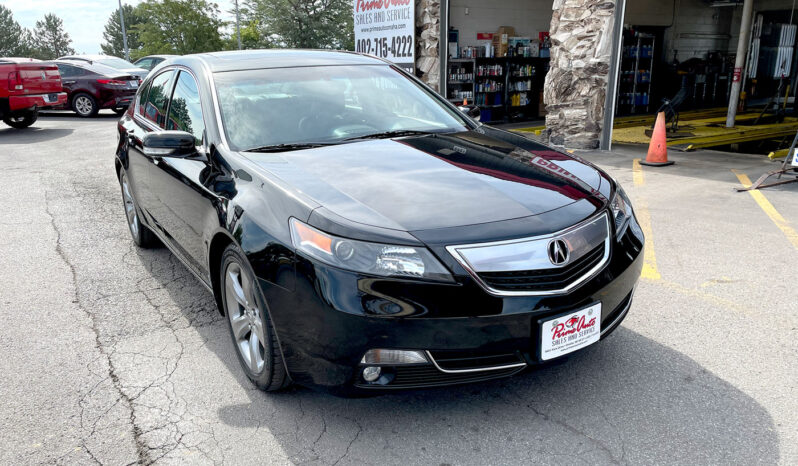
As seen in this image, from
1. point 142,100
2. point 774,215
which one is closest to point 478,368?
point 142,100

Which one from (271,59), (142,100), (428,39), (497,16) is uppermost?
(497,16)

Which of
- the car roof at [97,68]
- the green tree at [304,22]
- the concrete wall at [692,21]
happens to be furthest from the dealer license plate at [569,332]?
the green tree at [304,22]

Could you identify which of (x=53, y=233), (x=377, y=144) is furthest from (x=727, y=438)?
(x=53, y=233)

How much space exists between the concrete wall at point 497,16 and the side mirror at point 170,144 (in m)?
11.9

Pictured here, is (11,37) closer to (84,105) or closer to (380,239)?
(84,105)

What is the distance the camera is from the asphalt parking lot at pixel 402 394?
2477mm

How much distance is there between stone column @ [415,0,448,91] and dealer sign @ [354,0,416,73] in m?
0.13

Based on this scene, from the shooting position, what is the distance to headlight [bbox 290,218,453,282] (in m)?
2.25

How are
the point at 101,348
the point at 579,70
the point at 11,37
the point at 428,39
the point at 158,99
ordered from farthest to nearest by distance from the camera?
1. the point at 11,37
2. the point at 428,39
3. the point at 579,70
4. the point at 158,99
5. the point at 101,348

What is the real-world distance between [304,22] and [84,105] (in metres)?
16.8

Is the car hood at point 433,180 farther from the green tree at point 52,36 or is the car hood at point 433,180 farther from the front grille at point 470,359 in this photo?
the green tree at point 52,36

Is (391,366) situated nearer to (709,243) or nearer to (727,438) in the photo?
(727,438)

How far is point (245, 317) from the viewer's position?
2.94 m

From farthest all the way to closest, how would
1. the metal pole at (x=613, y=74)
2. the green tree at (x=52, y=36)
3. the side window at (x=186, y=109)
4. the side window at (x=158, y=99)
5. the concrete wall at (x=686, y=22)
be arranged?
the green tree at (x=52, y=36) → the concrete wall at (x=686, y=22) → the metal pole at (x=613, y=74) → the side window at (x=158, y=99) → the side window at (x=186, y=109)
